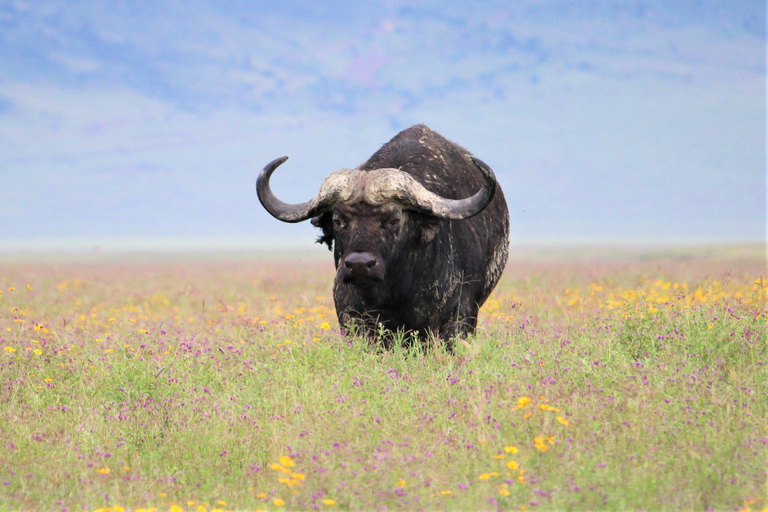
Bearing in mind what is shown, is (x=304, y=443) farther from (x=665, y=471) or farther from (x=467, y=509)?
(x=665, y=471)

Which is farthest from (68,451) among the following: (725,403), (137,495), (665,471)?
(725,403)

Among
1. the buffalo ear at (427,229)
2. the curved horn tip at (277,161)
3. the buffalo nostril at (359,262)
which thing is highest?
the curved horn tip at (277,161)

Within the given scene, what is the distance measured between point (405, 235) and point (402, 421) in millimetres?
2528

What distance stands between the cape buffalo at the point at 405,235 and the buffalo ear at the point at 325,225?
0.01 m

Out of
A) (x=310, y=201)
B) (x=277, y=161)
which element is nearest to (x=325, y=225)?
(x=310, y=201)

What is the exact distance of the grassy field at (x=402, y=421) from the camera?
4.05 meters

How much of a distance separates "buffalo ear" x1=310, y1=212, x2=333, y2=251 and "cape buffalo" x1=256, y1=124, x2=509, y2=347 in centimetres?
1

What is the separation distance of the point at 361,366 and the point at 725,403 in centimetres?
288

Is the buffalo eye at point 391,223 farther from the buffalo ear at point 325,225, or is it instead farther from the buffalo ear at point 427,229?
the buffalo ear at point 325,225

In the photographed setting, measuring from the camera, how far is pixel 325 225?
297 inches

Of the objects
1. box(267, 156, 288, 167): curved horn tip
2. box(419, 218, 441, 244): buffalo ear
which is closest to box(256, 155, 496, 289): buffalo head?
box(419, 218, 441, 244): buffalo ear

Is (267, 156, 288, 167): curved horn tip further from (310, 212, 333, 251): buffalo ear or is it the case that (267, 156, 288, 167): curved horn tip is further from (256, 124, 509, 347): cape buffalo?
(310, 212, 333, 251): buffalo ear

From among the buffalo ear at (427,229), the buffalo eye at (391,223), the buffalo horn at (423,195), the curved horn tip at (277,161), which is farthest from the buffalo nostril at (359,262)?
the curved horn tip at (277,161)

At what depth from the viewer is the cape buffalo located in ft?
22.3
